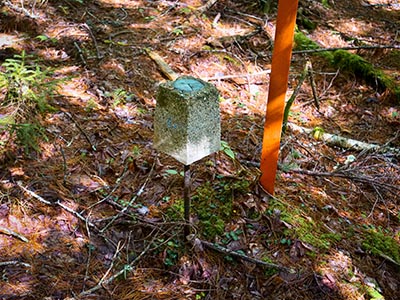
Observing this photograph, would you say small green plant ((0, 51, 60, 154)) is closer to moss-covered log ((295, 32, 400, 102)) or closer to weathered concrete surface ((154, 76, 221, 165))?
weathered concrete surface ((154, 76, 221, 165))

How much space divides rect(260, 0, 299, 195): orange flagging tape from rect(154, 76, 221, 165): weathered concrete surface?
2.01 feet

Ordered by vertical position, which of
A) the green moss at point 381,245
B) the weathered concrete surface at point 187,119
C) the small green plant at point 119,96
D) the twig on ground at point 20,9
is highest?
the weathered concrete surface at point 187,119

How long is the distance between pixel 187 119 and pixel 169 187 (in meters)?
1.08

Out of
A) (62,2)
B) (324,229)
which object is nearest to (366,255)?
(324,229)

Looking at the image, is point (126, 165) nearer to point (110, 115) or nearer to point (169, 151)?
point (110, 115)

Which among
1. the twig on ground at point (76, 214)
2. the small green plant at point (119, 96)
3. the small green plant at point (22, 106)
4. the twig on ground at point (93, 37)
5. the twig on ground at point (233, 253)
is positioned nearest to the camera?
the twig on ground at point (233, 253)

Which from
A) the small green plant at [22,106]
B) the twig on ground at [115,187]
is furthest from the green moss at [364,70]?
the small green plant at [22,106]

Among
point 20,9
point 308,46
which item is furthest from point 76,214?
point 308,46

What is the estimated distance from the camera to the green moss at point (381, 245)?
2857mm

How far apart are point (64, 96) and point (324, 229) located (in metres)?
2.80

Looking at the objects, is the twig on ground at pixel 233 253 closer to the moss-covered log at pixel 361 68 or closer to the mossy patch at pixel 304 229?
the mossy patch at pixel 304 229

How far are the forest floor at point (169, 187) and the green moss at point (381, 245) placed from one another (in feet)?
0.04

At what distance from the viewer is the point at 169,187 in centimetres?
303

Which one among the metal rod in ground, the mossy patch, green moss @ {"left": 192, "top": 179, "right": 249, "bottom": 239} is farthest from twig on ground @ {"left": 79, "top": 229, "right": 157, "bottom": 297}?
the mossy patch
